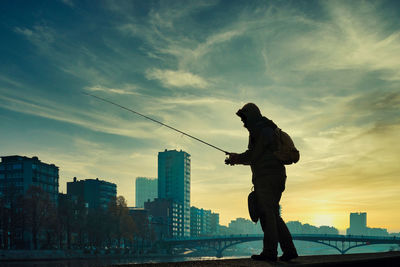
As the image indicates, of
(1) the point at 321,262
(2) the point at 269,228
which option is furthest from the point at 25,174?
(1) the point at 321,262

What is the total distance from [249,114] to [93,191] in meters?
166

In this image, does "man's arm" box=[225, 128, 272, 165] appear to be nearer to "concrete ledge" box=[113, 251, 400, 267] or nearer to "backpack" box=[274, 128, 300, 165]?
"backpack" box=[274, 128, 300, 165]

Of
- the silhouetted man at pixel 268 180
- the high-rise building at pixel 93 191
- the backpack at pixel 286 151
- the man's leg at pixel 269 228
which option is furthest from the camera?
the high-rise building at pixel 93 191

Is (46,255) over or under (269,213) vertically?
under

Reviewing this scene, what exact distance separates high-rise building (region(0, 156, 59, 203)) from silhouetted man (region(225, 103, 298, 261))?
11896 cm

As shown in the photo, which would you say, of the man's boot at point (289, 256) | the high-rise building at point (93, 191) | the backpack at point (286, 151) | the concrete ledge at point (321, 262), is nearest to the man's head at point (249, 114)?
the backpack at point (286, 151)

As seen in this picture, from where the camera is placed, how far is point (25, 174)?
118750 mm

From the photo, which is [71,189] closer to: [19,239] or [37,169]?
[37,169]

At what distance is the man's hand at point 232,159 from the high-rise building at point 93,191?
16220 cm

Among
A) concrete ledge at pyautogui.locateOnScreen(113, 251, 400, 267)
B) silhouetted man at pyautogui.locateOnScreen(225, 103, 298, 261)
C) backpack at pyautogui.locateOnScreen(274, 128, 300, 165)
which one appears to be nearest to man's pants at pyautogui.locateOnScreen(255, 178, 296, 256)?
silhouetted man at pyautogui.locateOnScreen(225, 103, 298, 261)

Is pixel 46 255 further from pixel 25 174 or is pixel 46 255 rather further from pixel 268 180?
pixel 268 180

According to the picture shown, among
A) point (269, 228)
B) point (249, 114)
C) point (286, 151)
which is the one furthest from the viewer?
point (249, 114)

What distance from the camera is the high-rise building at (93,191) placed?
541 feet

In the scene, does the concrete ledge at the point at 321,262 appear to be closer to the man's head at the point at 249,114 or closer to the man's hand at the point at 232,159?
the man's hand at the point at 232,159
